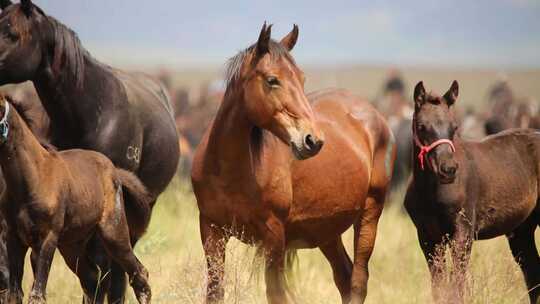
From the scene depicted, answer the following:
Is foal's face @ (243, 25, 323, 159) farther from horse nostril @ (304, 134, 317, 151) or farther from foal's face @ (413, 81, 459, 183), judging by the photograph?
foal's face @ (413, 81, 459, 183)

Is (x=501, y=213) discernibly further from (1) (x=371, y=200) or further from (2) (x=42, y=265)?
(2) (x=42, y=265)

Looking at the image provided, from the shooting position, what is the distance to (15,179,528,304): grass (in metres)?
6.85

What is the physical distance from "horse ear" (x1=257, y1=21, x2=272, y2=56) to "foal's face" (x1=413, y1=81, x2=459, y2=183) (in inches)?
58.8

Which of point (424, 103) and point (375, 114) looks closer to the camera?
point (424, 103)

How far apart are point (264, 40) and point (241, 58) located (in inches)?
9.3

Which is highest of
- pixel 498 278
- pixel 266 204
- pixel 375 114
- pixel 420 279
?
pixel 375 114

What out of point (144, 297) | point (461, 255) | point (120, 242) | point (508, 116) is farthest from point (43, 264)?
point (508, 116)

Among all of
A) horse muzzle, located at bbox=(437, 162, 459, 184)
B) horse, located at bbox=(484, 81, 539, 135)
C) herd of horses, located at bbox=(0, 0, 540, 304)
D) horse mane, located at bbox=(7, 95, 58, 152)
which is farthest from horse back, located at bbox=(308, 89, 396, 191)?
horse, located at bbox=(484, 81, 539, 135)

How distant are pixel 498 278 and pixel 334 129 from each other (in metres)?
1.79

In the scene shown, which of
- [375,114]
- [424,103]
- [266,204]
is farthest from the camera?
[375,114]

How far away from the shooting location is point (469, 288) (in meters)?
6.94

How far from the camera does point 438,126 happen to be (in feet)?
24.2

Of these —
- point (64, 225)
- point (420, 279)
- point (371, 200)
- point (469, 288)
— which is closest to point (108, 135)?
point (64, 225)

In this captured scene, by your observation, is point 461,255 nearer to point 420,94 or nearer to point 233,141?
point 420,94
